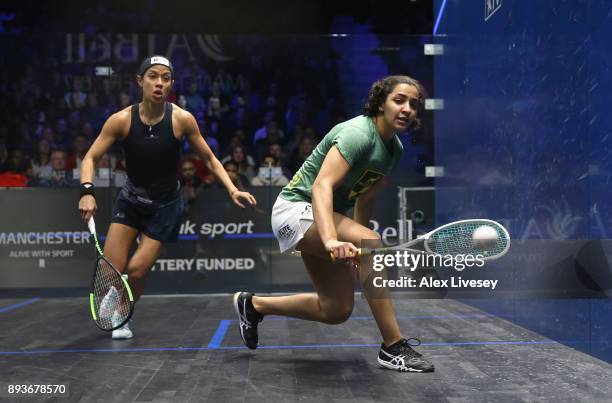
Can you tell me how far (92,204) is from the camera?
11.2 feet

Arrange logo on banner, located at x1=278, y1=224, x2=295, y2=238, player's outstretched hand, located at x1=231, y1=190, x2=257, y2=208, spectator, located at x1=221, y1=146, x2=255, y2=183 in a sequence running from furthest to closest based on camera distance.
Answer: spectator, located at x1=221, y1=146, x2=255, y2=183 < player's outstretched hand, located at x1=231, y1=190, x2=257, y2=208 < logo on banner, located at x1=278, y1=224, x2=295, y2=238

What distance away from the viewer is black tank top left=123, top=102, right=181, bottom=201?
12.4ft

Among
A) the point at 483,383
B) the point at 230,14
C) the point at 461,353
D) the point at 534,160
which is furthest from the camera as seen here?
the point at 230,14

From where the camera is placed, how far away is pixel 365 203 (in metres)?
3.15

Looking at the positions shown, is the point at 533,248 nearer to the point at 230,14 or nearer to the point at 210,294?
the point at 210,294

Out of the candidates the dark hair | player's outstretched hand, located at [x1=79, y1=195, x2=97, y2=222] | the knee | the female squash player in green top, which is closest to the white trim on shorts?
the female squash player in green top

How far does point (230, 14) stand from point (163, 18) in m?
0.89

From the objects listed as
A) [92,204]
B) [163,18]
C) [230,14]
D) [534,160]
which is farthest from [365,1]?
[92,204]

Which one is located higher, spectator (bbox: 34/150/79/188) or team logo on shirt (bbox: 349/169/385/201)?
spectator (bbox: 34/150/79/188)

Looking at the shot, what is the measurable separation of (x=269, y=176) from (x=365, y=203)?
3357mm

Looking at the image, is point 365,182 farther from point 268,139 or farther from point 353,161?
point 268,139

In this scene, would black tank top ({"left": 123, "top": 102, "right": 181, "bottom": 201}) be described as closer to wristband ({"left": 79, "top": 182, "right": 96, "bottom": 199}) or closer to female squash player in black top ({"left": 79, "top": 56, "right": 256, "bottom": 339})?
female squash player in black top ({"left": 79, "top": 56, "right": 256, "bottom": 339})

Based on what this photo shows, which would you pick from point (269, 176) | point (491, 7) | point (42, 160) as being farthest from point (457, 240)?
point (42, 160)

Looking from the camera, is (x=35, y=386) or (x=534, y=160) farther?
(x=534, y=160)
